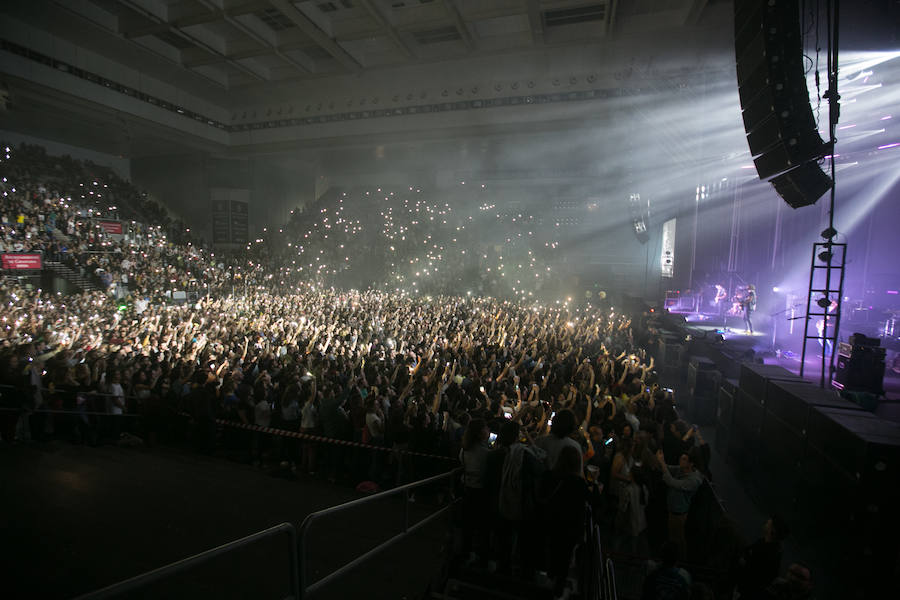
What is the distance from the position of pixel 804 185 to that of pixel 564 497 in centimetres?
552

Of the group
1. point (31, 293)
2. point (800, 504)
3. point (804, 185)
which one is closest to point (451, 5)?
point (804, 185)

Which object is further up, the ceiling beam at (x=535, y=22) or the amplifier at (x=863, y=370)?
the ceiling beam at (x=535, y=22)

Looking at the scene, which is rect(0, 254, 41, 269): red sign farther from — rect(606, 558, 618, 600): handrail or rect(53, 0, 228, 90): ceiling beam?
rect(606, 558, 618, 600): handrail

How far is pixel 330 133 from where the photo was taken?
2217cm

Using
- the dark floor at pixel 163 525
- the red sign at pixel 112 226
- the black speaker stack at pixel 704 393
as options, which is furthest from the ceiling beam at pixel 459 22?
the red sign at pixel 112 226

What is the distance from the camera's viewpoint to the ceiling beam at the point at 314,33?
45.5ft

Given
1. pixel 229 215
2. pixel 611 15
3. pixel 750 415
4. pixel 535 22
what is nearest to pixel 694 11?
pixel 611 15

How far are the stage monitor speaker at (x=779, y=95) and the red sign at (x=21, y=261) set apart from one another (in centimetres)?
2151

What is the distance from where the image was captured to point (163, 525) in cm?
356

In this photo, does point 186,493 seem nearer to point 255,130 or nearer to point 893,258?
point 893,258

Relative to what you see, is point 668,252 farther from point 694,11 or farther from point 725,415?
point 725,415

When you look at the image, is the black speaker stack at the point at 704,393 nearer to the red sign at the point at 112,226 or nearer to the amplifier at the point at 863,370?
the amplifier at the point at 863,370

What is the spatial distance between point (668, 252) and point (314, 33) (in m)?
18.5

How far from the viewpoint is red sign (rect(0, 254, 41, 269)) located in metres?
14.7
